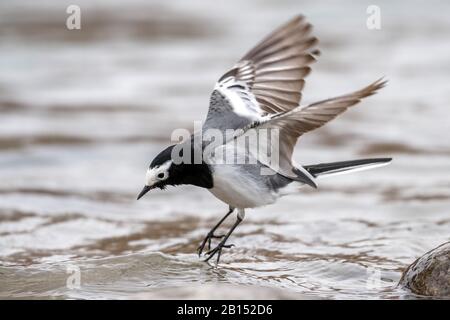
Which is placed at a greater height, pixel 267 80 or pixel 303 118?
pixel 267 80

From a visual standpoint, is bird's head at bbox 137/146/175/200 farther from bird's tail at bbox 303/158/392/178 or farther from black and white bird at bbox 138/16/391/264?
bird's tail at bbox 303/158/392/178

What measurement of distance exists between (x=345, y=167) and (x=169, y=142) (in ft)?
18.3

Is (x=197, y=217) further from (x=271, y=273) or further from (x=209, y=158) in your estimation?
(x=209, y=158)

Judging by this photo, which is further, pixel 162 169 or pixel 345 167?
pixel 345 167

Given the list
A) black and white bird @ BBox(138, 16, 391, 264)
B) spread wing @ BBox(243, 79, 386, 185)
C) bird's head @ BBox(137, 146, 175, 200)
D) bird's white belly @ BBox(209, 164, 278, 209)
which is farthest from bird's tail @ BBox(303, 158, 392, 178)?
bird's head @ BBox(137, 146, 175, 200)

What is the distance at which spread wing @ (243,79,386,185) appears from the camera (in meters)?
5.53

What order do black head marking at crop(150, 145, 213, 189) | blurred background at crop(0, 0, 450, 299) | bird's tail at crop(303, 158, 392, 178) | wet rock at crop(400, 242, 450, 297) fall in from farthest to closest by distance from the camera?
blurred background at crop(0, 0, 450, 299) < bird's tail at crop(303, 158, 392, 178) < black head marking at crop(150, 145, 213, 189) < wet rock at crop(400, 242, 450, 297)

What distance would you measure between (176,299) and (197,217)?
4.06 meters

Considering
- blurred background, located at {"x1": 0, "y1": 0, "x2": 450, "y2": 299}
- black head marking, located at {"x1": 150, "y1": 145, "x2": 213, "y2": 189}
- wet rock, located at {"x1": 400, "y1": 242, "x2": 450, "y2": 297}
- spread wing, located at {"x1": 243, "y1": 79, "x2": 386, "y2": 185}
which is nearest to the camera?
spread wing, located at {"x1": 243, "y1": 79, "x2": 386, "y2": 185}

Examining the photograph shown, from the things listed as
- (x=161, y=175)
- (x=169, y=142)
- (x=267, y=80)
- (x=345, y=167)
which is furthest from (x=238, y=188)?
(x=169, y=142)

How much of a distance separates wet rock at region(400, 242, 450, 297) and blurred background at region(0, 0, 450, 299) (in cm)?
21

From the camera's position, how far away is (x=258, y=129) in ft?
20.0

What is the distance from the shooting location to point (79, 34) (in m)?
18.5

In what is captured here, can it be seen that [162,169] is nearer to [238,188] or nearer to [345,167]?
[238,188]
